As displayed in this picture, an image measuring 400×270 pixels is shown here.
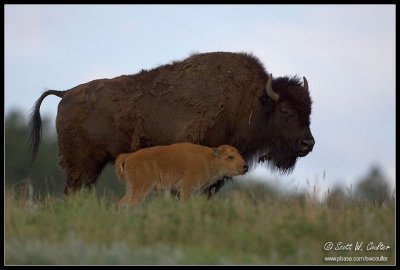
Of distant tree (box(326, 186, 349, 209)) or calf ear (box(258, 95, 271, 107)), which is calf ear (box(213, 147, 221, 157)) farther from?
distant tree (box(326, 186, 349, 209))

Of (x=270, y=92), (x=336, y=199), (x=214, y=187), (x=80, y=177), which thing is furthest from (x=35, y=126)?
(x=336, y=199)

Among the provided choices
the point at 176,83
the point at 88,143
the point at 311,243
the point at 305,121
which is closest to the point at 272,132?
the point at 305,121

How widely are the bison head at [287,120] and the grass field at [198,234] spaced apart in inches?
116

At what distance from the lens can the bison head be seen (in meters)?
13.7

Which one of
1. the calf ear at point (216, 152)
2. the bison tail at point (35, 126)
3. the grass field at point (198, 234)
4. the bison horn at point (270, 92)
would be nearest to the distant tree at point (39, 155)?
the bison tail at point (35, 126)

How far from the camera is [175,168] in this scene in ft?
39.9

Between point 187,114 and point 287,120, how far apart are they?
1.52 m

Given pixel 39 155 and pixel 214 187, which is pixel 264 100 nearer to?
pixel 214 187

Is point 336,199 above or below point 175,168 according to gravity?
below

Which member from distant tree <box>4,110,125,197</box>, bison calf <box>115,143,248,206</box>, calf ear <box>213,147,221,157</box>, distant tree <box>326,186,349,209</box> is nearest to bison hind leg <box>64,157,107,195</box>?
bison calf <box>115,143,248,206</box>

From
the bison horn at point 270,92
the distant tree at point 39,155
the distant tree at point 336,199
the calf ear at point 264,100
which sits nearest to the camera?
the distant tree at point 336,199

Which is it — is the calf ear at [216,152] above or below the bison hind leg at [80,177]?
above

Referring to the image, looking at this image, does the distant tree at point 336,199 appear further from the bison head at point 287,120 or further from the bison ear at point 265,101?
the bison ear at point 265,101

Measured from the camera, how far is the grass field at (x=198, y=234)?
8.67 meters
